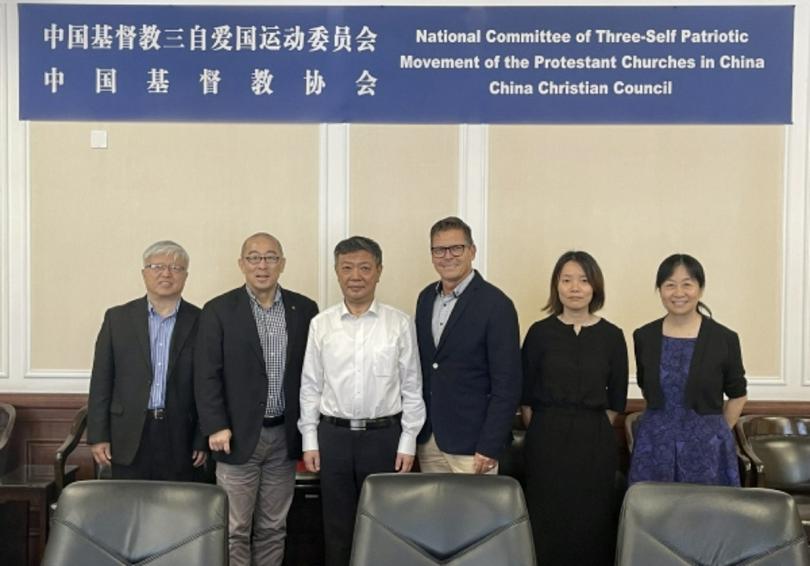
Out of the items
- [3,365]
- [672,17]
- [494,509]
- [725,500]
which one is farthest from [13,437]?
[672,17]

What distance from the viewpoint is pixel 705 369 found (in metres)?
2.97

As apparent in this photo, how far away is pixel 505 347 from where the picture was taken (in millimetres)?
2980

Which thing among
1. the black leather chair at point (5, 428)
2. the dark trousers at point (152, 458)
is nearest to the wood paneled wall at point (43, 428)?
the black leather chair at point (5, 428)

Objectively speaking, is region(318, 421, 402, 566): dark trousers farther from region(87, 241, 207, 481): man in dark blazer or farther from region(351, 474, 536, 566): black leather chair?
region(351, 474, 536, 566): black leather chair

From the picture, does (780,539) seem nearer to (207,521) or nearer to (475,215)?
(207,521)

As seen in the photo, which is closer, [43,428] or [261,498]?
[261,498]

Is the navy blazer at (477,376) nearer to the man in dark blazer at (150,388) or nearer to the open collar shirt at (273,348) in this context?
the open collar shirt at (273,348)

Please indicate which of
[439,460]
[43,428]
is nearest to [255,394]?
[439,460]

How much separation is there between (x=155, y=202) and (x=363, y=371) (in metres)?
1.64

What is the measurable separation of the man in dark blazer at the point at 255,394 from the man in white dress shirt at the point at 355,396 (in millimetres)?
145

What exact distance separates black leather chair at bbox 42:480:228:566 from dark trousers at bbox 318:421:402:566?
3.24 feet

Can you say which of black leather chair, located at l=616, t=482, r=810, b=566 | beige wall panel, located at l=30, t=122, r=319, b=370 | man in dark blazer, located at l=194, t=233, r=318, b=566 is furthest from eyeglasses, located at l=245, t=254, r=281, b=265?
black leather chair, located at l=616, t=482, r=810, b=566

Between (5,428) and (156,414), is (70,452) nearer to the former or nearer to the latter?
(5,428)

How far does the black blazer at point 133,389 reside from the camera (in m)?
3.14
